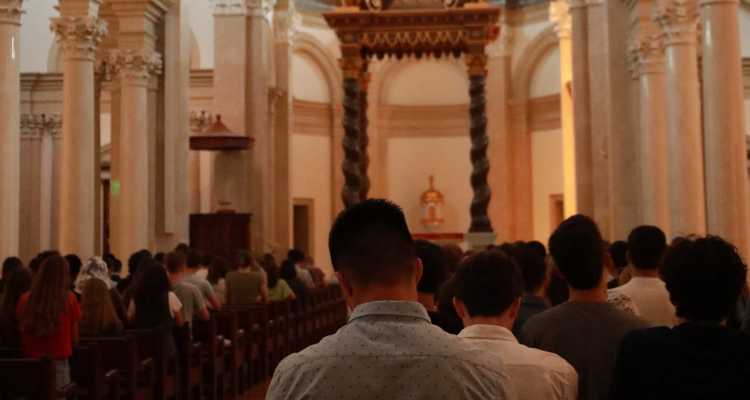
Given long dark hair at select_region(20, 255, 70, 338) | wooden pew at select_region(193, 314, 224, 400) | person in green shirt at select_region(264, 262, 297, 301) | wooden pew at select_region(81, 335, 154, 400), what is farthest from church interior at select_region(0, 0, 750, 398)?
long dark hair at select_region(20, 255, 70, 338)

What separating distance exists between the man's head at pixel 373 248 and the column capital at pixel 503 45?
25263mm

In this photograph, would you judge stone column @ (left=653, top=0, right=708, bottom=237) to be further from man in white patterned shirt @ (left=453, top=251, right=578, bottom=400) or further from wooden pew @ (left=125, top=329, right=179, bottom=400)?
man in white patterned shirt @ (left=453, top=251, right=578, bottom=400)

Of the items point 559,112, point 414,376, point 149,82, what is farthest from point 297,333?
point 559,112

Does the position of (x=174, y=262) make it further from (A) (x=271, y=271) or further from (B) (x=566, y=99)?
(B) (x=566, y=99)

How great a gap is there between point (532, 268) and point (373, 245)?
→ 254cm

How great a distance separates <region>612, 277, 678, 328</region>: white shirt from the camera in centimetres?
470

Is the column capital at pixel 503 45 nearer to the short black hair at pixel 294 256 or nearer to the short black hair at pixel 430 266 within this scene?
the short black hair at pixel 294 256

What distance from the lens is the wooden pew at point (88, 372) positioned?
5.89 m

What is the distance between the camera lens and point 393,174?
92.6 ft

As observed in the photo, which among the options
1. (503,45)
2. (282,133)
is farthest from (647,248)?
(503,45)

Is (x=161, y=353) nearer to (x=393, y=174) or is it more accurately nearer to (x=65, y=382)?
(x=65, y=382)

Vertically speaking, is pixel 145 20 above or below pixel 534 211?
above

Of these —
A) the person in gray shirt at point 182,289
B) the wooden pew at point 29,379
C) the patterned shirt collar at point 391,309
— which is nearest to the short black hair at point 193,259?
the person in gray shirt at point 182,289

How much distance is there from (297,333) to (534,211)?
15.6m
